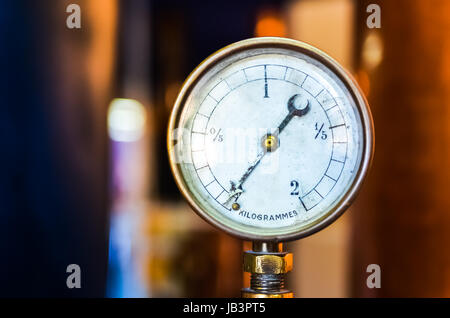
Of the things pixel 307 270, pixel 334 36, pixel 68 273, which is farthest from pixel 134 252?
pixel 68 273

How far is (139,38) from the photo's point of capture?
17.2 feet

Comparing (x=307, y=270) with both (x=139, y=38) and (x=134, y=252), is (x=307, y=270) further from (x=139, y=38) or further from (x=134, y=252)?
(x=139, y=38)

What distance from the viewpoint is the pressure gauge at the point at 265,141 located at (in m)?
1.08

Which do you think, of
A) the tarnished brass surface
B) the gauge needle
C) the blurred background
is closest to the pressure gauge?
the gauge needle

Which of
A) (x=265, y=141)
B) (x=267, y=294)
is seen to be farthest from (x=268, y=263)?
(x=265, y=141)
